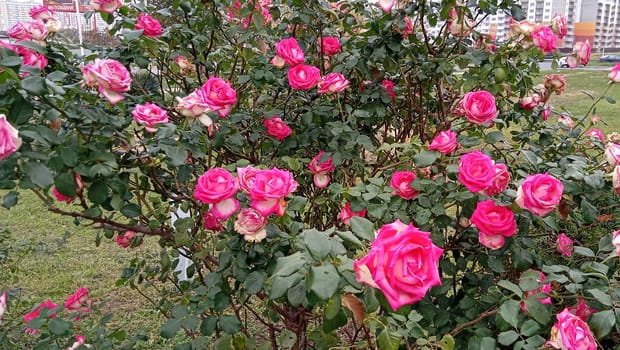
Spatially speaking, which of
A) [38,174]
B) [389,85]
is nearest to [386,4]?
[389,85]

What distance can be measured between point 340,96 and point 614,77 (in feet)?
2.57

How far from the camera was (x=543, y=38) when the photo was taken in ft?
4.49

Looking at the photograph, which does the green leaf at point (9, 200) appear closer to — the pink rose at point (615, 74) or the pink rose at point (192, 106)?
the pink rose at point (192, 106)

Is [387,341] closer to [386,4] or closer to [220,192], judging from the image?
[220,192]

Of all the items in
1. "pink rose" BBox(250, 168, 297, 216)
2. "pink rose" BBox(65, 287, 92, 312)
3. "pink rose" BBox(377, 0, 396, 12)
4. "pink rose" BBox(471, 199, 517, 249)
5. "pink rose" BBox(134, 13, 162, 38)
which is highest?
"pink rose" BBox(377, 0, 396, 12)

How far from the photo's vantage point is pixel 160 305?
164cm

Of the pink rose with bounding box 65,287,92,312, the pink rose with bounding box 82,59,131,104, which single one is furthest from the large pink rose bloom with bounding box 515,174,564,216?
the pink rose with bounding box 65,287,92,312

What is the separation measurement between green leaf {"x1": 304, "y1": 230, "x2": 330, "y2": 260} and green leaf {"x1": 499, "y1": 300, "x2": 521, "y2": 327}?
1.35ft

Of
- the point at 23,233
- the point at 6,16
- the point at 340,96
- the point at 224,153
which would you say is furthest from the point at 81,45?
the point at 6,16

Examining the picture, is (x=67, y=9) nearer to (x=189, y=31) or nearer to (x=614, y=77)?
(x=189, y=31)

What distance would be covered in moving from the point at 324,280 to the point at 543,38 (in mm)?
1052

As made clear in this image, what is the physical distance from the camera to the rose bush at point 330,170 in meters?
0.84

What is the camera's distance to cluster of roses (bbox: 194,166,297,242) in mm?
922

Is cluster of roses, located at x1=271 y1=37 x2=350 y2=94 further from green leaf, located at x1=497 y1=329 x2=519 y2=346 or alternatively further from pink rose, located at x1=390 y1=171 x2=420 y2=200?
green leaf, located at x1=497 y1=329 x2=519 y2=346
